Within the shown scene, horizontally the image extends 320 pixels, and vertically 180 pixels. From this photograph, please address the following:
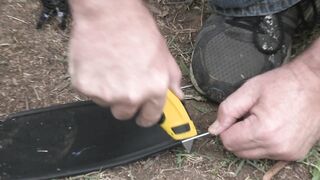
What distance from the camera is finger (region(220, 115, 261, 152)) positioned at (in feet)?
4.19

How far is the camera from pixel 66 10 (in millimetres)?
1668

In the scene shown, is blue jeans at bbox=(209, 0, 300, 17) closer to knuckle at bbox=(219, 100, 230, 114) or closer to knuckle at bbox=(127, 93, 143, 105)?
knuckle at bbox=(219, 100, 230, 114)

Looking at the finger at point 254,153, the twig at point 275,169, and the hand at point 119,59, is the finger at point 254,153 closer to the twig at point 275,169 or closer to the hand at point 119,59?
the twig at point 275,169

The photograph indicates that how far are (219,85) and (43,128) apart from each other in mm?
463

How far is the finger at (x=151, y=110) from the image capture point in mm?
933

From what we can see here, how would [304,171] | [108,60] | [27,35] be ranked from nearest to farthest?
[108,60]
[304,171]
[27,35]

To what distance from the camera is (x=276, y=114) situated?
4.17 ft

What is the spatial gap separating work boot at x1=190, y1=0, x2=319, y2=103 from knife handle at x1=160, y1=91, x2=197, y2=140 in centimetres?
17

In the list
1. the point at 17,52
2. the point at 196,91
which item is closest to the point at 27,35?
the point at 17,52

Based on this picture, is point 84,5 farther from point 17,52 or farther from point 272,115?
point 17,52

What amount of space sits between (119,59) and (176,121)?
43 centimetres

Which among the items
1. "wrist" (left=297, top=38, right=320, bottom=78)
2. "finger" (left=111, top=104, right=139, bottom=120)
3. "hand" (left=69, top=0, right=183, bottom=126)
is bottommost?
"wrist" (left=297, top=38, right=320, bottom=78)

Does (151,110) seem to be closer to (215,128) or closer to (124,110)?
(124,110)

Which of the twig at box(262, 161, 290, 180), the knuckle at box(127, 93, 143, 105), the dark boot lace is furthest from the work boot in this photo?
the knuckle at box(127, 93, 143, 105)
